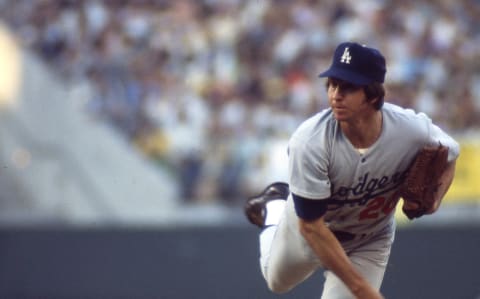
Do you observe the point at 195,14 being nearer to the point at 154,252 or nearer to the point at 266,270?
the point at 154,252

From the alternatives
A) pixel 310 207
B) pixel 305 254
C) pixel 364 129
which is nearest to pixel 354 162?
pixel 364 129

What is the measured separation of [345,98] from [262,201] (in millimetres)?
1582

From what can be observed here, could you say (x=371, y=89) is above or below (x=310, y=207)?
above

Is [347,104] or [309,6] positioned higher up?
[309,6]

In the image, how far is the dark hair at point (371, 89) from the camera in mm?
4941

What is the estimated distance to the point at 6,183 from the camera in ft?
40.6

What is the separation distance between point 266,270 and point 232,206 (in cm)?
530

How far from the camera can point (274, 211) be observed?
6328mm

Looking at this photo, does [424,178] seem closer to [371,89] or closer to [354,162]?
[354,162]

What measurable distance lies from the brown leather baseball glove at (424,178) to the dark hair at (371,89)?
0.43 metres

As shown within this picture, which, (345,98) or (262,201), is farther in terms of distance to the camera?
(262,201)

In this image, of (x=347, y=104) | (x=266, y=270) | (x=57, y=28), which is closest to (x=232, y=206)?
(x=57, y=28)

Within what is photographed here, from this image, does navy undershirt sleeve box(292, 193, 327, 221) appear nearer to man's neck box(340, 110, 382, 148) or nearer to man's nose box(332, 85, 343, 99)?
man's neck box(340, 110, 382, 148)

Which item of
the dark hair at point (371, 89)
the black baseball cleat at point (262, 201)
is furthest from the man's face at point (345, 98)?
the black baseball cleat at point (262, 201)
